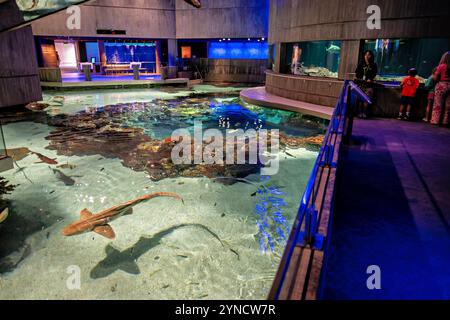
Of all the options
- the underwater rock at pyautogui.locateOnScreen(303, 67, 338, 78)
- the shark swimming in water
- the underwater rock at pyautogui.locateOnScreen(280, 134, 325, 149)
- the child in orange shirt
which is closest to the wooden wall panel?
the shark swimming in water

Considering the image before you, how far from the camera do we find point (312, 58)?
14.6m

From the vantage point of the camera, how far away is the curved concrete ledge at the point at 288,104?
11635 millimetres

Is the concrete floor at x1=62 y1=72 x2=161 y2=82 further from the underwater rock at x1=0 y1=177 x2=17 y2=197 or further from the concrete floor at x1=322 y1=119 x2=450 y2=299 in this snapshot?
the concrete floor at x1=322 y1=119 x2=450 y2=299

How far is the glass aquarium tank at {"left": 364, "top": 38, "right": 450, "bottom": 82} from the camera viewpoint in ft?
32.2

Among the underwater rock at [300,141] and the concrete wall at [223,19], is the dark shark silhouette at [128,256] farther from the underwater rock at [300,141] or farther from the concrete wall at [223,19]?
the concrete wall at [223,19]

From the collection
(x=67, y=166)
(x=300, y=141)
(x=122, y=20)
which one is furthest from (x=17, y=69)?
(x=300, y=141)

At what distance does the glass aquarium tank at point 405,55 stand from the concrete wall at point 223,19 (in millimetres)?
14581

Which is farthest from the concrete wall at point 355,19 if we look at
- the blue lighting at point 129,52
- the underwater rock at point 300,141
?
the blue lighting at point 129,52

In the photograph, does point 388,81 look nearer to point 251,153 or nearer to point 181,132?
point 251,153

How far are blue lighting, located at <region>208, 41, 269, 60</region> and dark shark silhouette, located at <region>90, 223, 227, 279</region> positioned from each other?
921 inches

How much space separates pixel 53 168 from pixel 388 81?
10721mm
